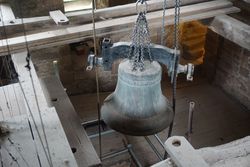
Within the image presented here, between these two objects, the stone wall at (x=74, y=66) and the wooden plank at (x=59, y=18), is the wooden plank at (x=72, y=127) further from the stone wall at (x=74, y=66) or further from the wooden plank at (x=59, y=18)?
the stone wall at (x=74, y=66)

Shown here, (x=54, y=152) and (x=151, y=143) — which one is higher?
(x=54, y=152)

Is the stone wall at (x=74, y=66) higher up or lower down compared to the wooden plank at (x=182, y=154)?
lower down

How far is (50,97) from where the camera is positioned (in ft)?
13.0

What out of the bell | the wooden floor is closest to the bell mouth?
the bell

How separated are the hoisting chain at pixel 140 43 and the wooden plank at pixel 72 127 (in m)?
1.14

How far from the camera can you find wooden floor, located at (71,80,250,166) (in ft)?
16.5

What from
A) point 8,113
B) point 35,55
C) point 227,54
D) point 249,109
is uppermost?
point 8,113

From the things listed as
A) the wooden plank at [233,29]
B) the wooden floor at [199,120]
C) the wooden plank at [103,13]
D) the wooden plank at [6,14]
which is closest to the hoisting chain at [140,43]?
the wooden plank at [103,13]

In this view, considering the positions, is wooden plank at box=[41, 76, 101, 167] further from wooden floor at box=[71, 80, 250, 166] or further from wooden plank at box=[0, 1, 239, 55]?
wooden floor at box=[71, 80, 250, 166]

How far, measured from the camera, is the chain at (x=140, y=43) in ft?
5.85

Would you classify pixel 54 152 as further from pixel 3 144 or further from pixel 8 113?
pixel 8 113

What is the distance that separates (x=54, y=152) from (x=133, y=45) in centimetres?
75

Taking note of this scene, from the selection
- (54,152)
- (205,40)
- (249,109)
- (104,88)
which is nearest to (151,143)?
(104,88)

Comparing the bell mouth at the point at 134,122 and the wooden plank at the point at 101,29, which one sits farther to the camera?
the wooden plank at the point at 101,29
